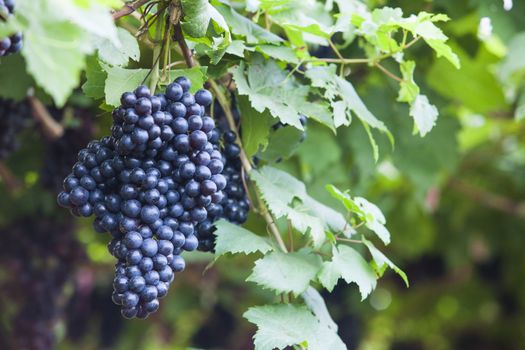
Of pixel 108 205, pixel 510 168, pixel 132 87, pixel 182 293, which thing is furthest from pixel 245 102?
pixel 182 293

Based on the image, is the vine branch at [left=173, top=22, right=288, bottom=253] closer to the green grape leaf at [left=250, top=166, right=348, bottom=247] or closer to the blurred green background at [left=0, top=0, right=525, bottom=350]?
the green grape leaf at [left=250, top=166, right=348, bottom=247]

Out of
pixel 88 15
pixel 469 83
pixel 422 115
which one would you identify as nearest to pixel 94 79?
pixel 88 15

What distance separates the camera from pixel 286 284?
1268mm

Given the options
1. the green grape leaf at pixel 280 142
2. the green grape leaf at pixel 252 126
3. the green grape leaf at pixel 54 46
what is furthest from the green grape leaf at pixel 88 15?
the green grape leaf at pixel 280 142

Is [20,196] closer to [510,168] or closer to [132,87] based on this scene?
[132,87]

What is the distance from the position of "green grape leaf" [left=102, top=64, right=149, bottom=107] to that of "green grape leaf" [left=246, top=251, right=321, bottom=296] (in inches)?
15.6

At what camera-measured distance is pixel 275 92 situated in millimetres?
1366

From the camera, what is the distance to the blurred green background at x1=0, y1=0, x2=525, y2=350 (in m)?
2.18

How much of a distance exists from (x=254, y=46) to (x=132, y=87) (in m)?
0.30

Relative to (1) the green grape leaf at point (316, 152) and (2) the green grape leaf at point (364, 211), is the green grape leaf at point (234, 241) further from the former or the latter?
(1) the green grape leaf at point (316, 152)

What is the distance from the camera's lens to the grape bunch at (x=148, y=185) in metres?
1.08

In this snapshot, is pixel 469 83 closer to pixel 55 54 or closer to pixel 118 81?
pixel 118 81

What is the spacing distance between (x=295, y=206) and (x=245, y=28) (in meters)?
0.38

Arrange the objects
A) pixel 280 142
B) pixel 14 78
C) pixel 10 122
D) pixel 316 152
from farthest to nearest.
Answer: pixel 316 152, pixel 10 122, pixel 14 78, pixel 280 142
